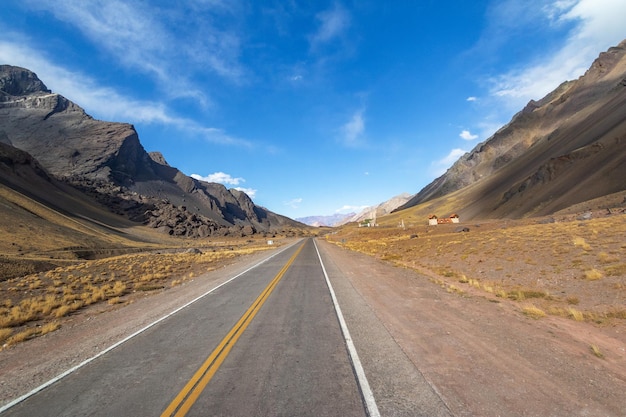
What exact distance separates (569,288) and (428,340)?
788cm

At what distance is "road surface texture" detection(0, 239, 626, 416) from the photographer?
4.55 meters

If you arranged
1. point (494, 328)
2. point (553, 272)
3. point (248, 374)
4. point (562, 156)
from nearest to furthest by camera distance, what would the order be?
1. point (248, 374)
2. point (494, 328)
3. point (553, 272)
4. point (562, 156)

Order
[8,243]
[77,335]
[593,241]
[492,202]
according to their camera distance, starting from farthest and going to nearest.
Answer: [492,202], [8,243], [593,241], [77,335]

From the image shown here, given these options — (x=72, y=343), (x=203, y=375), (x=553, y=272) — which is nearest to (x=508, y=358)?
(x=203, y=375)

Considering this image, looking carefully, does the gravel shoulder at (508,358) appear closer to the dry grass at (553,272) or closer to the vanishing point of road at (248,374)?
the vanishing point of road at (248,374)

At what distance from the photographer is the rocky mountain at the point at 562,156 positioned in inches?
2238

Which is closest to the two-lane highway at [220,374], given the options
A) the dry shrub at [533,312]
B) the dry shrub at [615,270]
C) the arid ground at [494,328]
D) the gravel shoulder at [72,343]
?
the gravel shoulder at [72,343]

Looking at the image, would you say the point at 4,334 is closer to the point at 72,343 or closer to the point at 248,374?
the point at 72,343

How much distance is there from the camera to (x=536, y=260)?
54.0 ft

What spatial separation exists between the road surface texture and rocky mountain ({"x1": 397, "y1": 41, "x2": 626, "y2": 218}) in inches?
2190

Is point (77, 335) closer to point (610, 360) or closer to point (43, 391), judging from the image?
point (43, 391)

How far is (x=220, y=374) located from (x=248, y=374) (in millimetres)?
495

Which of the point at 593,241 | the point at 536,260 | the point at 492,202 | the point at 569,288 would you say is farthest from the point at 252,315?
the point at 492,202

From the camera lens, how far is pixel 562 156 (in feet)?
242
